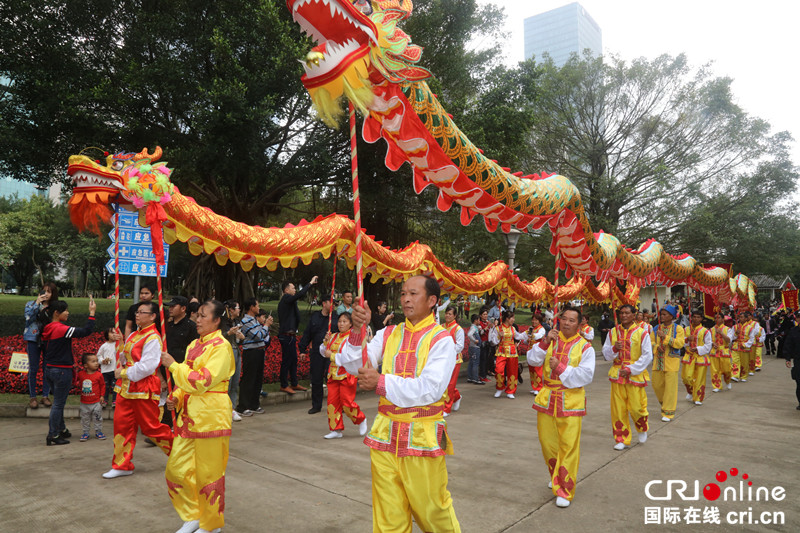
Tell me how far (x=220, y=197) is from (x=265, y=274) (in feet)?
75.3

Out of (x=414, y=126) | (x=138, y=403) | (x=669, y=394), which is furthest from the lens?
(x=669, y=394)

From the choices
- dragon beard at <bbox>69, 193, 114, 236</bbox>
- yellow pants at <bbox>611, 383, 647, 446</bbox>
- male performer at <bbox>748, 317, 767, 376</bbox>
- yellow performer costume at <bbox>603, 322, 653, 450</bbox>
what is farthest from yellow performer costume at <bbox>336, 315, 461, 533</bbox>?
male performer at <bbox>748, 317, 767, 376</bbox>

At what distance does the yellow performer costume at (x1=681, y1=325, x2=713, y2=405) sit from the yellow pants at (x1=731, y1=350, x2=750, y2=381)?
4395 mm

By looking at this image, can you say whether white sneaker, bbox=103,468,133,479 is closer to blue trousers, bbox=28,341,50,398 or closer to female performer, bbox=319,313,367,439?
female performer, bbox=319,313,367,439

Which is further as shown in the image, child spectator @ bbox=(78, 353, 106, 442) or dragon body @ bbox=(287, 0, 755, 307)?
child spectator @ bbox=(78, 353, 106, 442)

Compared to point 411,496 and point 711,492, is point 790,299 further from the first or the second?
point 411,496

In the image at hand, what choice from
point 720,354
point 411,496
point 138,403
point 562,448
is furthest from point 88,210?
point 720,354

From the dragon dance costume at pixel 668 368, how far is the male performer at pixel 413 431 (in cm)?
646

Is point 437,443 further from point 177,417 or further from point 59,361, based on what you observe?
point 59,361

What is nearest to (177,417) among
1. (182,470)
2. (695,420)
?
(182,470)

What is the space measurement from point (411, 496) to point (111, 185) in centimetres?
347

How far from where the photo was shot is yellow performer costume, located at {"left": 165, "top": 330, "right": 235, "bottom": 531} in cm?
349

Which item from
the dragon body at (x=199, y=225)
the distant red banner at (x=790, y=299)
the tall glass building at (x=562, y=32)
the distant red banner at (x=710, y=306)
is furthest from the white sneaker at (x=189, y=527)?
the tall glass building at (x=562, y=32)

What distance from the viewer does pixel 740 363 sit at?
12.7 m
